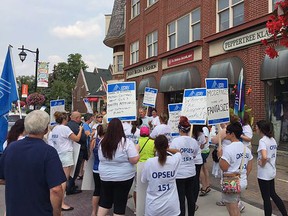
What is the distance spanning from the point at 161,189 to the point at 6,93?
3677 mm

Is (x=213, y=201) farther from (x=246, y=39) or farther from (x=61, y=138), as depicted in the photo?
(x=246, y=39)

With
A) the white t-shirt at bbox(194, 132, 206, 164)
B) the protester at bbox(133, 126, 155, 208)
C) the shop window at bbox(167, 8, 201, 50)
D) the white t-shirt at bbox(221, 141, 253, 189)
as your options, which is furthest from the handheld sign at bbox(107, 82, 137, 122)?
the shop window at bbox(167, 8, 201, 50)

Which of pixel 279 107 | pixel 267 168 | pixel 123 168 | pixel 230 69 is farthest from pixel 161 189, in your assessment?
pixel 230 69

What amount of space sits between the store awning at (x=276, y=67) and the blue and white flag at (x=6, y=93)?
8.71 m

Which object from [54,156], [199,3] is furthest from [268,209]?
[199,3]

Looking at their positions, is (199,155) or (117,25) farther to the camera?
(117,25)

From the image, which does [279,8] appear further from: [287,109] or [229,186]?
[287,109]

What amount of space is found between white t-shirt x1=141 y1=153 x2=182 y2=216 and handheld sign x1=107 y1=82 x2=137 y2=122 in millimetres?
2458

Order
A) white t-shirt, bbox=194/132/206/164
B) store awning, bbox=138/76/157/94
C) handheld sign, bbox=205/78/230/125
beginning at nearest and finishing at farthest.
Answer: 1. white t-shirt, bbox=194/132/206/164
2. handheld sign, bbox=205/78/230/125
3. store awning, bbox=138/76/157/94

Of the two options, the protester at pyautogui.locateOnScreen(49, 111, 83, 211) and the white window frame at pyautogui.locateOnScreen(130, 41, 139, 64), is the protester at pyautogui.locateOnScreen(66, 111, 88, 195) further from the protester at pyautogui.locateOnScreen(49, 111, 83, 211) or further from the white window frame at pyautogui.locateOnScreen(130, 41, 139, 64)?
the white window frame at pyautogui.locateOnScreen(130, 41, 139, 64)

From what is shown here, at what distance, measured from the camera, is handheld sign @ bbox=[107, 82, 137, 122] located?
22.0 ft

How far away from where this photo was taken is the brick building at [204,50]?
12227 millimetres

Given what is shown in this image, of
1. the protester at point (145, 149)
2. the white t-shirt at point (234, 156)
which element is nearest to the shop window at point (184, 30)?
the protester at point (145, 149)

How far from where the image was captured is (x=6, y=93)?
625 cm
